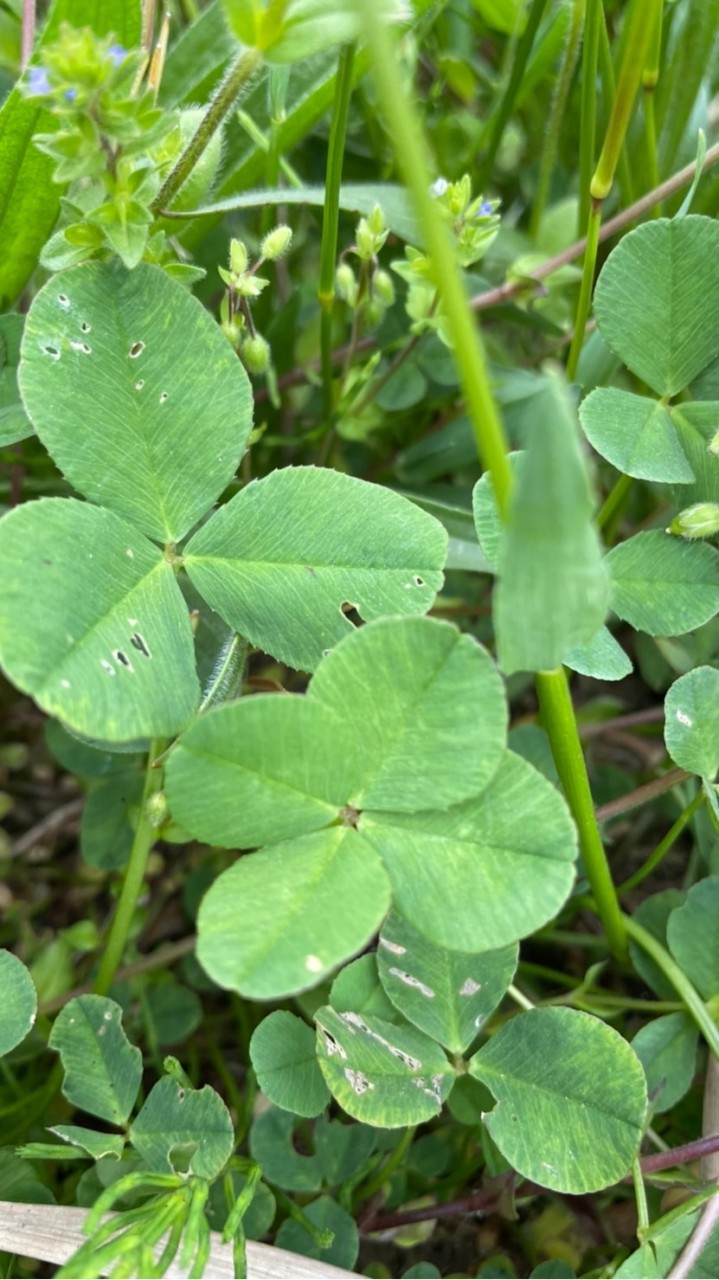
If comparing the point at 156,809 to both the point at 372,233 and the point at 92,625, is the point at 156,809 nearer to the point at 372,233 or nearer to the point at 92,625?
the point at 92,625

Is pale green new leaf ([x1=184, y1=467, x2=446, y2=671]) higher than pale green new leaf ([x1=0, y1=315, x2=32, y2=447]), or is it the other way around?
pale green new leaf ([x1=0, y1=315, x2=32, y2=447])

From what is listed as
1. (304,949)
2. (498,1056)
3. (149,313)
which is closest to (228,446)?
(149,313)

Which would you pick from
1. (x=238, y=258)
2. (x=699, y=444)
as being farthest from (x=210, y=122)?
(x=699, y=444)

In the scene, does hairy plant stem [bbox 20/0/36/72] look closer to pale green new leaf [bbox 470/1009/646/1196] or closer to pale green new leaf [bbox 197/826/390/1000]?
pale green new leaf [bbox 197/826/390/1000]

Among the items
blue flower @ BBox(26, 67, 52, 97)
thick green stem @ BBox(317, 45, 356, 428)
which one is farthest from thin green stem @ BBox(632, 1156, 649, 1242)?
blue flower @ BBox(26, 67, 52, 97)

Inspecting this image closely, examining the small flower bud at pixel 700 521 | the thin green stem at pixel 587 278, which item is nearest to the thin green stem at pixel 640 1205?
the small flower bud at pixel 700 521

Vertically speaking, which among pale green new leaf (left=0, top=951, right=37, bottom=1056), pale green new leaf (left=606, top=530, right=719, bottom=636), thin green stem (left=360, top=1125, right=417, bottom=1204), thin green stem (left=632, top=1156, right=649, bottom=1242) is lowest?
thin green stem (left=360, top=1125, right=417, bottom=1204)

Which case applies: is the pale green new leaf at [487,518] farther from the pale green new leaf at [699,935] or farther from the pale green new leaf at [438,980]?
the pale green new leaf at [699,935]
